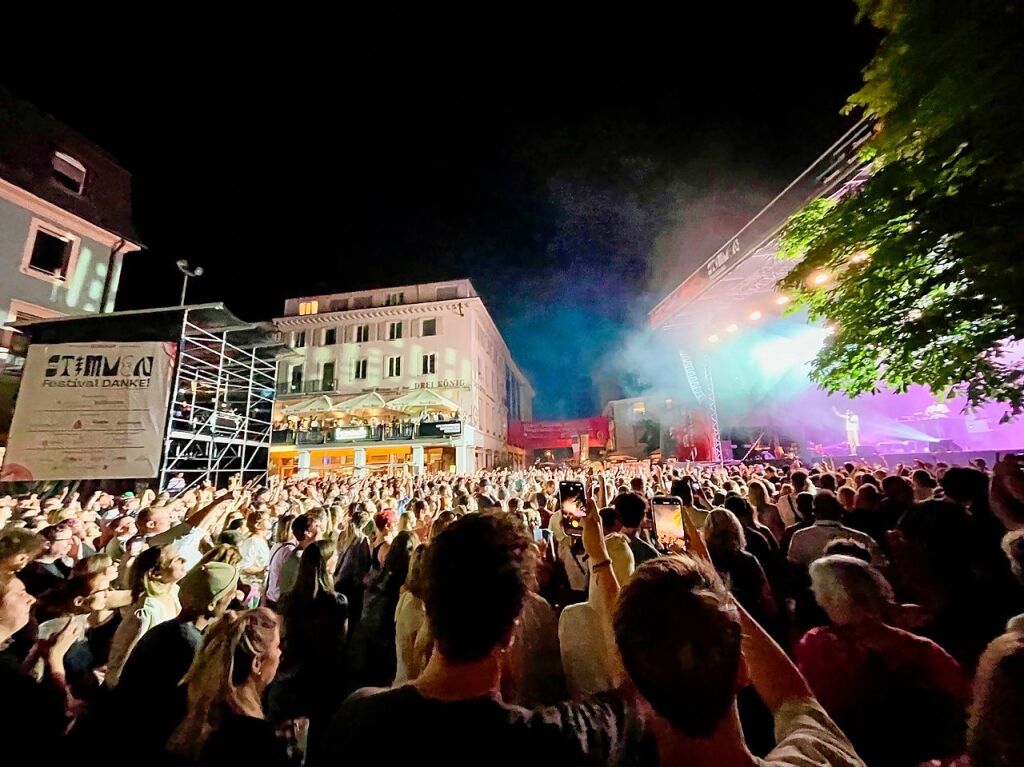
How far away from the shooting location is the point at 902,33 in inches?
179

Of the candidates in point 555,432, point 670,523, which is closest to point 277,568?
point 670,523

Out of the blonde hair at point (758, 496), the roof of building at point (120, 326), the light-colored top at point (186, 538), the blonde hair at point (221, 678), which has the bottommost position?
the blonde hair at point (221, 678)

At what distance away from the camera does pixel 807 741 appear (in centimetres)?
117

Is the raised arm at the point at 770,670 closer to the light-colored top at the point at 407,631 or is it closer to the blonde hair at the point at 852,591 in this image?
the blonde hair at the point at 852,591

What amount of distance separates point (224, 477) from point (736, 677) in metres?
19.4

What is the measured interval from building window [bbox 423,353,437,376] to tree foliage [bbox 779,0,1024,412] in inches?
1262

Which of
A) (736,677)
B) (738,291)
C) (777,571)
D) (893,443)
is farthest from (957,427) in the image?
(736,677)

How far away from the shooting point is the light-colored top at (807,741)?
1104mm

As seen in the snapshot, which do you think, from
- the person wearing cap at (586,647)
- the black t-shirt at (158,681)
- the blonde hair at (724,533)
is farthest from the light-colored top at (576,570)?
the black t-shirt at (158,681)

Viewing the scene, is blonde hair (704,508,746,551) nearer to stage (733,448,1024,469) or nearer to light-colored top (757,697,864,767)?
light-colored top (757,697,864,767)

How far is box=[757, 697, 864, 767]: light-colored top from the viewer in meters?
1.10

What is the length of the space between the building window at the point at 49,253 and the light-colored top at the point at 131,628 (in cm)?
2308

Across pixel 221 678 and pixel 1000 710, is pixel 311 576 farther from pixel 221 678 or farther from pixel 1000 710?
pixel 1000 710

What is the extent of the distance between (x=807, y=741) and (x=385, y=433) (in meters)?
29.8
